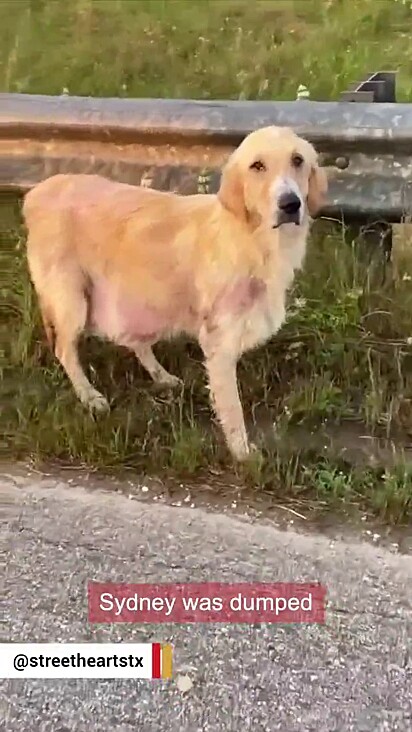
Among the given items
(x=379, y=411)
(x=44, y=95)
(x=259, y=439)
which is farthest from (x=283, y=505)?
(x=44, y=95)

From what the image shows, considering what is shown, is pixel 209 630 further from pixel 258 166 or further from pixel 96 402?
pixel 258 166

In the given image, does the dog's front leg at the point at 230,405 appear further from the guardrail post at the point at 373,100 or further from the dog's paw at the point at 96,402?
the guardrail post at the point at 373,100

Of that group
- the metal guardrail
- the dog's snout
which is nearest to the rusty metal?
the metal guardrail

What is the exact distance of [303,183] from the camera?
1709mm

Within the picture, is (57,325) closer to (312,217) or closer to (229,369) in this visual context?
(229,369)

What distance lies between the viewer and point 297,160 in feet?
5.60

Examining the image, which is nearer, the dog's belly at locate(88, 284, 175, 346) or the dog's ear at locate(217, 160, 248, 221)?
the dog's ear at locate(217, 160, 248, 221)

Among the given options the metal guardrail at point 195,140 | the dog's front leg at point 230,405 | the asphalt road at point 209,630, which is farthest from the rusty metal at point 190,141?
the asphalt road at point 209,630

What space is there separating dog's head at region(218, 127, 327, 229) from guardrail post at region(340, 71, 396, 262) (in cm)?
11

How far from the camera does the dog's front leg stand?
5.98 ft

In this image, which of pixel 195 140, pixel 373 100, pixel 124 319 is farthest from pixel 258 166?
pixel 124 319

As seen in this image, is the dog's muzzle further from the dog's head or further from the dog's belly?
the dog's belly

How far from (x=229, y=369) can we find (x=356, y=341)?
24cm

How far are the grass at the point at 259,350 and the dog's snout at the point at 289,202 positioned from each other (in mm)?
101
